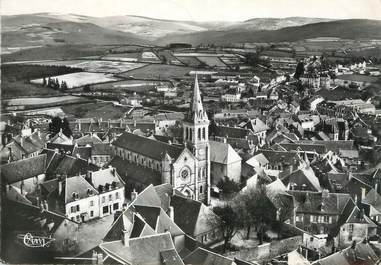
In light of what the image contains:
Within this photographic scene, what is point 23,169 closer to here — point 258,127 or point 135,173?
point 135,173

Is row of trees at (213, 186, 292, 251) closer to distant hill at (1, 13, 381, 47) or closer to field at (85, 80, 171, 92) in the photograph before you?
field at (85, 80, 171, 92)

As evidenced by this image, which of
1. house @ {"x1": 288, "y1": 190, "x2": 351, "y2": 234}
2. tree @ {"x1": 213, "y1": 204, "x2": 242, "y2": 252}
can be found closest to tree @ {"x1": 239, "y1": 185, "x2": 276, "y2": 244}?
tree @ {"x1": 213, "y1": 204, "x2": 242, "y2": 252}

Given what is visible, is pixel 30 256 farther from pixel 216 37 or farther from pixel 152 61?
pixel 216 37

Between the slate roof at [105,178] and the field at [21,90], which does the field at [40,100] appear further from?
the slate roof at [105,178]

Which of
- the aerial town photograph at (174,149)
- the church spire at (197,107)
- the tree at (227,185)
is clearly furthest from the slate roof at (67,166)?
the tree at (227,185)

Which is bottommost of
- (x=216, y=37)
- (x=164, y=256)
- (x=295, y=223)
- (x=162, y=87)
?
(x=295, y=223)

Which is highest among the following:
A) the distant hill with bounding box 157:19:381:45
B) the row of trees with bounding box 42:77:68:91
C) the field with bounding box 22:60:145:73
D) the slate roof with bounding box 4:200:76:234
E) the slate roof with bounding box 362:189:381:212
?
the distant hill with bounding box 157:19:381:45

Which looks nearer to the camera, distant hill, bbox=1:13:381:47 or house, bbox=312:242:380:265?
distant hill, bbox=1:13:381:47

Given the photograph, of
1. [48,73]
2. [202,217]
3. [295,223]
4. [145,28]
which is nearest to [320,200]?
[295,223]
